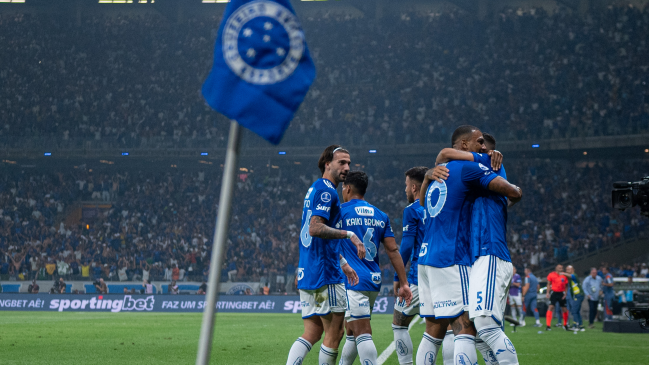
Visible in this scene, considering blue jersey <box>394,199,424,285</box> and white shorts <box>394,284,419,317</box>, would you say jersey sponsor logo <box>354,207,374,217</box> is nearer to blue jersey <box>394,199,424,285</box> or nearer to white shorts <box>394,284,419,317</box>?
blue jersey <box>394,199,424,285</box>

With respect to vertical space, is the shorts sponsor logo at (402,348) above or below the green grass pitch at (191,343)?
above

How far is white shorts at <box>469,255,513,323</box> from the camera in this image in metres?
5.11

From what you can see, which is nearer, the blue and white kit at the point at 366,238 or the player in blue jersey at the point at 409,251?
the blue and white kit at the point at 366,238

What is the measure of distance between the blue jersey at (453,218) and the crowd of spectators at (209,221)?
23684mm

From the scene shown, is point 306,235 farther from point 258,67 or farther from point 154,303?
point 154,303

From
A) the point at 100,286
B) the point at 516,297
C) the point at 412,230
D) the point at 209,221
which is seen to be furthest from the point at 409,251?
the point at 209,221

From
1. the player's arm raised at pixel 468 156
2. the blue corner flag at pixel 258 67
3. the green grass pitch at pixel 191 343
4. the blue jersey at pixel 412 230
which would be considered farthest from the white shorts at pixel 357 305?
the blue corner flag at pixel 258 67

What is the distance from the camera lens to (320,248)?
246 inches

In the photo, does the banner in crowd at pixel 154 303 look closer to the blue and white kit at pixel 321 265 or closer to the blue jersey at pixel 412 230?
the blue jersey at pixel 412 230

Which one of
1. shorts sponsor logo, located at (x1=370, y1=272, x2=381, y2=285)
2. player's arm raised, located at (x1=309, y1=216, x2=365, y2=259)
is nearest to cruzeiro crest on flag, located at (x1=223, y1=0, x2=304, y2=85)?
player's arm raised, located at (x1=309, y1=216, x2=365, y2=259)

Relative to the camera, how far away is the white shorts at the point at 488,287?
5109mm

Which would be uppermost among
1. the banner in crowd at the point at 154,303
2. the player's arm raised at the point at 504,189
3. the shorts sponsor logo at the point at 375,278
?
the player's arm raised at the point at 504,189

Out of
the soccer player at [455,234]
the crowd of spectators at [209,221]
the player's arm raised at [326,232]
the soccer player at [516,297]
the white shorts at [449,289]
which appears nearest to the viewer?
the soccer player at [455,234]

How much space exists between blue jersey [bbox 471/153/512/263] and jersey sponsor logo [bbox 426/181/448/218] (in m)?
0.26
